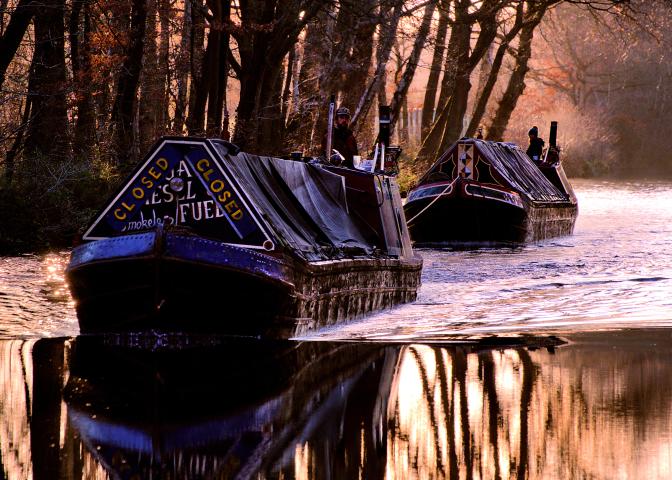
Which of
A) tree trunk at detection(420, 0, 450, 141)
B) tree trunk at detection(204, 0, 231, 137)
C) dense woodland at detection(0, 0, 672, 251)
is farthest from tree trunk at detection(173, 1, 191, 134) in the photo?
tree trunk at detection(420, 0, 450, 141)

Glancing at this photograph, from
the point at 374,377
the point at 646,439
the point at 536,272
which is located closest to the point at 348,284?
the point at 374,377

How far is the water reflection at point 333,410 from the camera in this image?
7840 millimetres

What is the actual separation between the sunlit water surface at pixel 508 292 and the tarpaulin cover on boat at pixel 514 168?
4.50 feet

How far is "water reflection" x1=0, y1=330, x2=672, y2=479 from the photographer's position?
7.84 metres

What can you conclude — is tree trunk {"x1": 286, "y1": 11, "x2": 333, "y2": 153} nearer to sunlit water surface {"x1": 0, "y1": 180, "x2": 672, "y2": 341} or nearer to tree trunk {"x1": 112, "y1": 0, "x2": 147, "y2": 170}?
tree trunk {"x1": 112, "y1": 0, "x2": 147, "y2": 170}

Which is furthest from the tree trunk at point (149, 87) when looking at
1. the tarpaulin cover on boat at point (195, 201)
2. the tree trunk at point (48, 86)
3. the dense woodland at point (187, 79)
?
the tarpaulin cover on boat at point (195, 201)

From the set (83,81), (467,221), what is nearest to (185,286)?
(83,81)

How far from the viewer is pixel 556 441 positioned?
8.41m

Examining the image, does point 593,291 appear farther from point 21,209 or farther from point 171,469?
point 171,469

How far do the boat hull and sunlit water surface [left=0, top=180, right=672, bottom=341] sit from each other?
3.16 feet

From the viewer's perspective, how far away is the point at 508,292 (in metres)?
19.4

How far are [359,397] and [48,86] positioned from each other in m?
15.9

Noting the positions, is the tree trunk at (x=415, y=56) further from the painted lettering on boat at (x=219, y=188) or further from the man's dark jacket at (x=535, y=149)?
the painted lettering on boat at (x=219, y=188)

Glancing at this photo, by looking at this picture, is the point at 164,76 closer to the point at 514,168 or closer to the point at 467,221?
the point at 514,168
